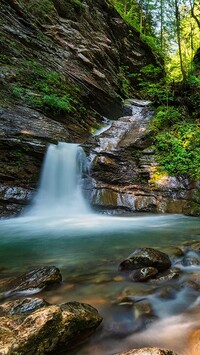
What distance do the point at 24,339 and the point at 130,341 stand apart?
0.92m

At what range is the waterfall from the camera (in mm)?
8562

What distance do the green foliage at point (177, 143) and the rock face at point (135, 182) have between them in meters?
0.32

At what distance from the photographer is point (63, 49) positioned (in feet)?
49.3

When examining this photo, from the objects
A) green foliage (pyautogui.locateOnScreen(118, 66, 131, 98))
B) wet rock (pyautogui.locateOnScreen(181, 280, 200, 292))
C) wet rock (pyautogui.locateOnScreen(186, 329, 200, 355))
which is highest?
green foliage (pyautogui.locateOnScreen(118, 66, 131, 98))

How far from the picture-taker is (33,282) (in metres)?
3.07

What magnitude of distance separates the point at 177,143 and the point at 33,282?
8467 mm

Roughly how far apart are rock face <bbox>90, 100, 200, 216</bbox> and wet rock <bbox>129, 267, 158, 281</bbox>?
485 cm

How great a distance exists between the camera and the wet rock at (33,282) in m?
2.97

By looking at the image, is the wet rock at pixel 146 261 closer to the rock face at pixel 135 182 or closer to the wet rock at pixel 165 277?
the wet rock at pixel 165 277

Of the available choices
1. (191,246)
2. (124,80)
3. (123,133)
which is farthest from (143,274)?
(124,80)

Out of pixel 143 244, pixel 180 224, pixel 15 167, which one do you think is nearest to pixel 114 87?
pixel 15 167

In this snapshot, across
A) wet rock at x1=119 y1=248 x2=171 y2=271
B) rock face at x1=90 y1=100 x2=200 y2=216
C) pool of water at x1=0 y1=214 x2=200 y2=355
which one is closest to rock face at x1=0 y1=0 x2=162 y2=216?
rock face at x1=90 y1=100 x2=200 y2=216

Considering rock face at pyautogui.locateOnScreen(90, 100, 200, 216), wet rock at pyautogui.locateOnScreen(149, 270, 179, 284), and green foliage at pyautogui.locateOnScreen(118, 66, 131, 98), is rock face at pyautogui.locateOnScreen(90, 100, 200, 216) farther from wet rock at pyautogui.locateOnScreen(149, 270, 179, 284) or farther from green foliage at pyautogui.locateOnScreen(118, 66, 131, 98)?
green foliage at pyautogui.locateOnScreen(118, 66, 131, 98)

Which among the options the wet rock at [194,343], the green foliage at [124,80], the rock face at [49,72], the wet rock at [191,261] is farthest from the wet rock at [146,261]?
the green foliage at [124,80]
